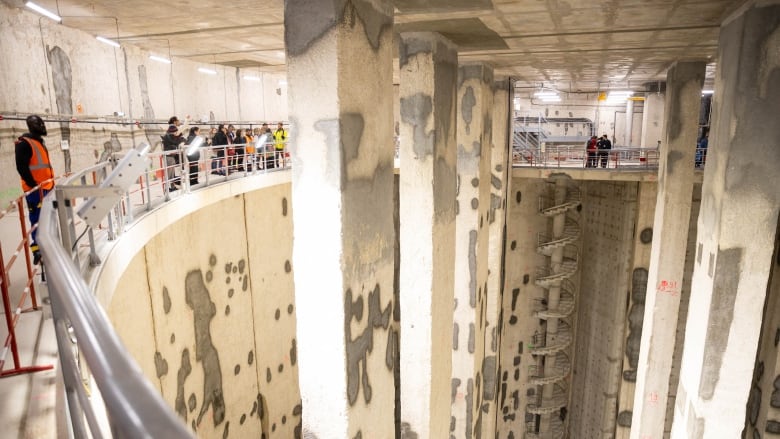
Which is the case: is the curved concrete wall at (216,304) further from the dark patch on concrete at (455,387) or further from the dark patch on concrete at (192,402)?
the dark patch on concrete at (455,387)

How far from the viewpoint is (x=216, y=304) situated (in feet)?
24.1

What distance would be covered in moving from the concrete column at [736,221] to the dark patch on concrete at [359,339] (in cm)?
317

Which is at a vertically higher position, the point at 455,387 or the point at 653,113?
the point at 653,113

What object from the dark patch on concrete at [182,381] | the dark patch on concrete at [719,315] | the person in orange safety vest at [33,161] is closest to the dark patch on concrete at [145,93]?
the dark patch on concrete at [182,381]

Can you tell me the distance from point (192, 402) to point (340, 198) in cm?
489

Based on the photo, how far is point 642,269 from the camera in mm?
11688

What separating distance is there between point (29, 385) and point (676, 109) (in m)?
8.88

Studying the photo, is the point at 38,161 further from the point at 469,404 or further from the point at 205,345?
the point at 469,404

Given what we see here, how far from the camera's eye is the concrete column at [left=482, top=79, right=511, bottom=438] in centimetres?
988

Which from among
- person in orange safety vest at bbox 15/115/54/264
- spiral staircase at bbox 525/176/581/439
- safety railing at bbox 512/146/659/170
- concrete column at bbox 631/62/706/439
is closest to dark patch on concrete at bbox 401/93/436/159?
person in orange safety vest at bbox 15/115/54/264

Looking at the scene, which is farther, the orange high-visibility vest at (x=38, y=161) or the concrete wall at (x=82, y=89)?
the concrete wall at (x=82, y=89)

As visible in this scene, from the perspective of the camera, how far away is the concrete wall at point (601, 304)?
12.0m

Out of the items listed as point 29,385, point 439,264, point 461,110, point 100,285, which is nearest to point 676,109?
point 461,110

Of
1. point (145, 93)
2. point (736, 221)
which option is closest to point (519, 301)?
point (736, 221)
